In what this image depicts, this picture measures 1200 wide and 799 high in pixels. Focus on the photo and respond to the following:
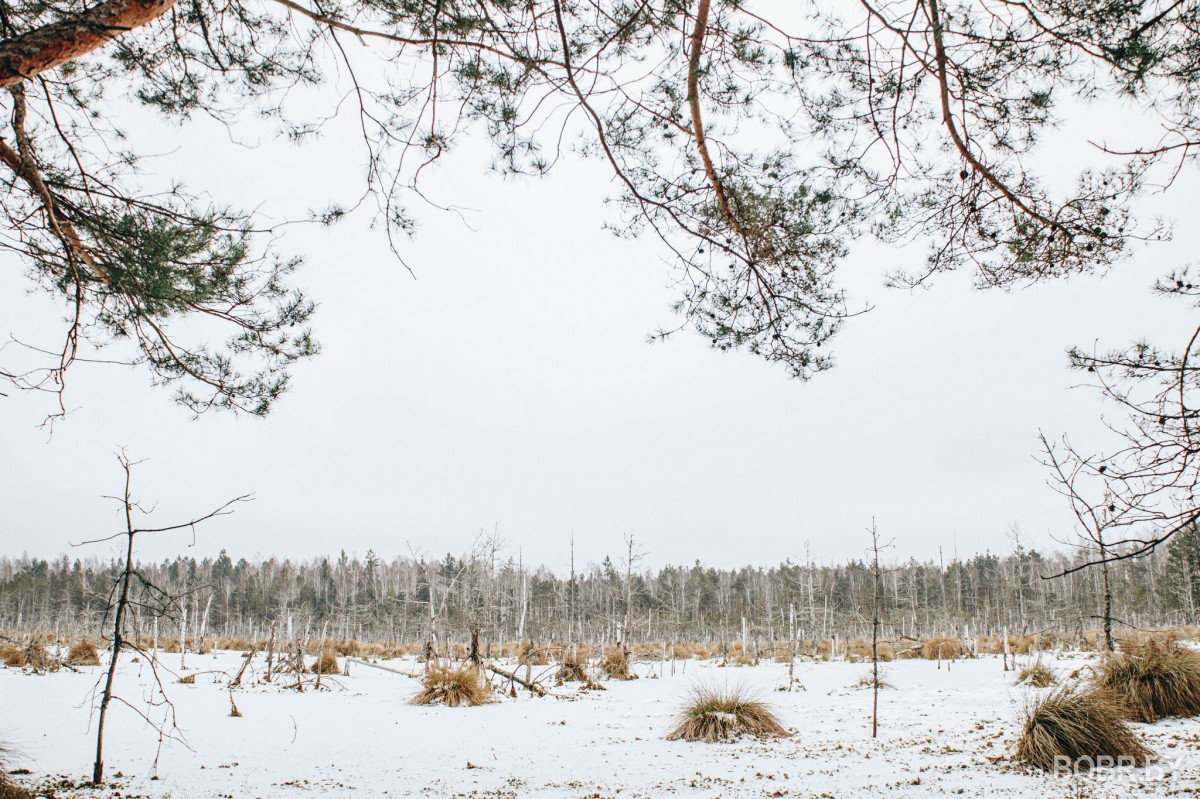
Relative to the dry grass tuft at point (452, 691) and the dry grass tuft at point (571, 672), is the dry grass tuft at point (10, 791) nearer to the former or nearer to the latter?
the dry grass tuft at point (452, 691)

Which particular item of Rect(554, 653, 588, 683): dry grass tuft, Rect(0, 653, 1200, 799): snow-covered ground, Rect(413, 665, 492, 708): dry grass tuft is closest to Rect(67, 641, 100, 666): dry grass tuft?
Rect(0, 653, 1200, 799): snow-covered ground

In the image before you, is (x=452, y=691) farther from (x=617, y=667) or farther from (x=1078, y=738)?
(x=1078, y=738)

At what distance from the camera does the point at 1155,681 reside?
21.1 feet

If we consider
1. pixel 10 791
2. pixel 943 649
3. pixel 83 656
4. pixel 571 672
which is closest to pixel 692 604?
pixel 943 649

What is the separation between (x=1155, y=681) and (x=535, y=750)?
6.58 metres

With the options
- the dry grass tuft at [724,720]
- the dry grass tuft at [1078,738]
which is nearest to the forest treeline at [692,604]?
the dry grass tuft at [724,720]

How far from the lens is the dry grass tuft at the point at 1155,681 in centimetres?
632

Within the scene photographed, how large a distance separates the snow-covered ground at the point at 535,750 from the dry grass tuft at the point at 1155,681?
0.78ft

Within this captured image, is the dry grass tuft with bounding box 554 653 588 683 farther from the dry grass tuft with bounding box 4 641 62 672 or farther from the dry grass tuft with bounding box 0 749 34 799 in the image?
the dry grass tuft with bounding box 0 749 34 799

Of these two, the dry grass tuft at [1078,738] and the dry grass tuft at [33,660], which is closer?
the dry grass tuft at [1078,738]

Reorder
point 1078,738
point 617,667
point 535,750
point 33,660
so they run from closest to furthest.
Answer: point 1078,738
point 535,750
point 33,660
point 617,667

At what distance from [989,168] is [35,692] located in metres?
13.8

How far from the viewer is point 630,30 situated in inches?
126

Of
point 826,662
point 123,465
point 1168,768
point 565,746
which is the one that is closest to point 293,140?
point 123,465
